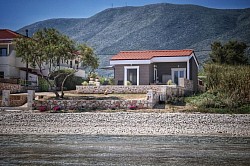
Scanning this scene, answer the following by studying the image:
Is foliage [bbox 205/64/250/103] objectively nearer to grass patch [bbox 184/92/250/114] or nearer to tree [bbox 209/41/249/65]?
grass patch [bbox 184/92/250/114]

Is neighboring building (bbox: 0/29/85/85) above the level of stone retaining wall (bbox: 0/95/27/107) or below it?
above

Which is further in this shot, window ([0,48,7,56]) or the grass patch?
window ([0,48,7,56])

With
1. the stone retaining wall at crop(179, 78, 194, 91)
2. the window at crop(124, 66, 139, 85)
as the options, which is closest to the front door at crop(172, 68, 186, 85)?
the stone retaining wall at crop(179, 78, 194, 91)

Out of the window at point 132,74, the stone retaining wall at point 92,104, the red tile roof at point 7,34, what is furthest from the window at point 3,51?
the stone retaining wall at point 92,104

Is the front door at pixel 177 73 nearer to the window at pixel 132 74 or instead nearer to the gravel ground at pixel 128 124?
the window at pixel 132 74

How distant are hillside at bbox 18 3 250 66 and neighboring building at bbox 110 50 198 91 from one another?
55134 millimetres

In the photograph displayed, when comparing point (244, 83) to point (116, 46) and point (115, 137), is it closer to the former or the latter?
point (115, 137)

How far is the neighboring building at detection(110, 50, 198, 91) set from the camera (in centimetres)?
3481

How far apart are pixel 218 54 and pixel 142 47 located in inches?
3013

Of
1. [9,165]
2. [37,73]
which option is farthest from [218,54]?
[9,165]

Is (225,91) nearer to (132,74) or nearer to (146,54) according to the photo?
(132,74)


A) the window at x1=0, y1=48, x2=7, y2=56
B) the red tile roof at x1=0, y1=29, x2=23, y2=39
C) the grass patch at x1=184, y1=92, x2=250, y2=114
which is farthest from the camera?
the red tile roof at x1=0, y1=29, x2=23, y2=39

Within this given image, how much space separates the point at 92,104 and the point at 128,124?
493cm

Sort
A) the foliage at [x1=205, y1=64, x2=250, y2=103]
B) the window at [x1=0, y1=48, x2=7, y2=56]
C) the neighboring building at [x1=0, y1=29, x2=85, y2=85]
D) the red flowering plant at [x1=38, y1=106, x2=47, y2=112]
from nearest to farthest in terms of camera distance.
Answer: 1. the red flowering plant at [x1=38, y1=106, x2=47, y2=112]
2. the foliage at [x1=205, y1=64, x2=250, y2=103]
3. the neighboring building at [x1=0, y1=29, x2=85, y2=85]
4. the window at [x1=0, y1=48, x2=7, y2=56]
